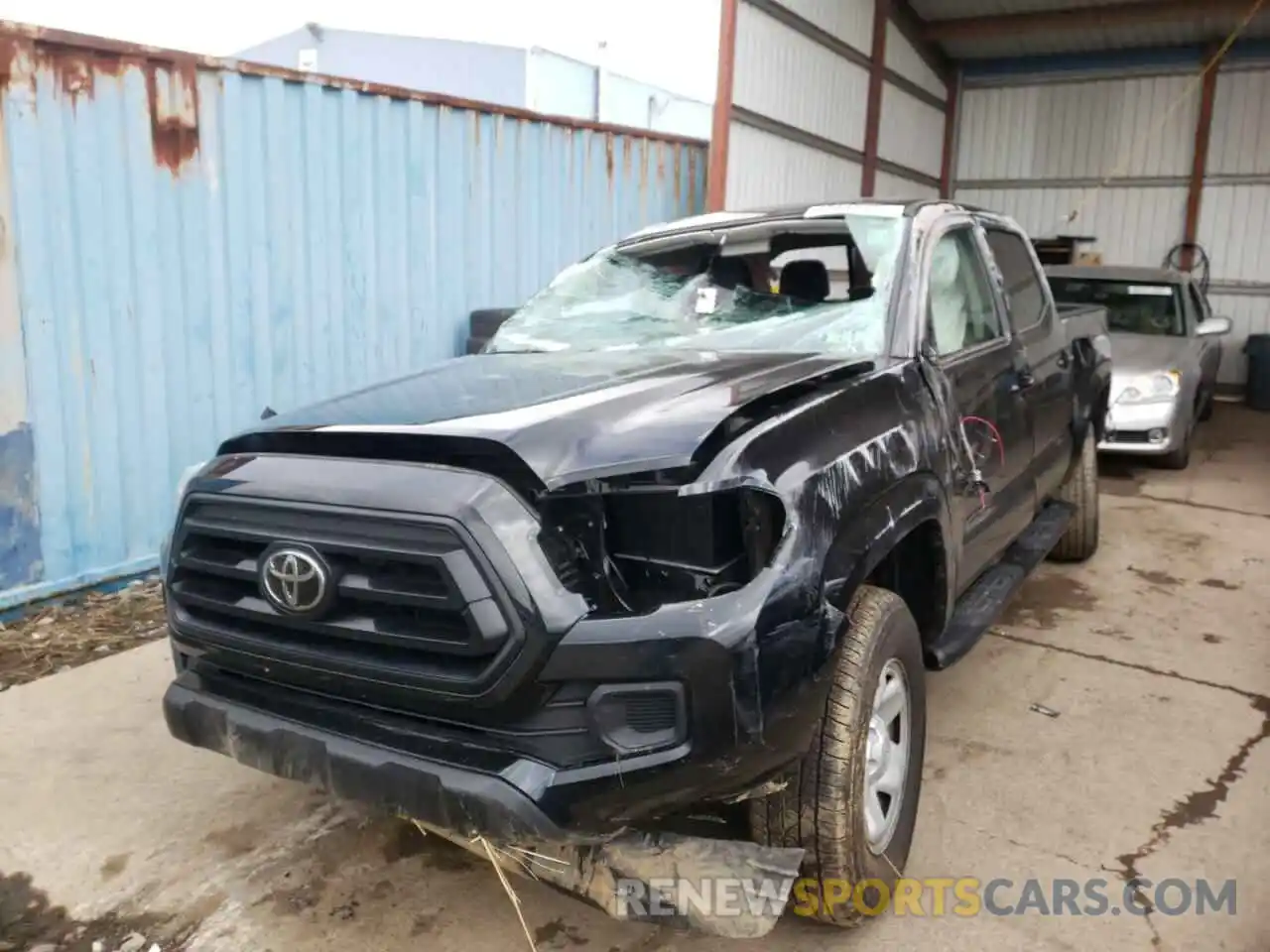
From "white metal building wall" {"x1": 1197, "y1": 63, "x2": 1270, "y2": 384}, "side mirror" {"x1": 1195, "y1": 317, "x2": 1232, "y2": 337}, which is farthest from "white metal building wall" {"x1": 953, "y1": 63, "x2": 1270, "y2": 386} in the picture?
"side mirror" {"x1": 1195, "y1": 317, "x2": 1232, "y2": 337}

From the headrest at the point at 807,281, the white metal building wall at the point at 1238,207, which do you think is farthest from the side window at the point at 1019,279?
the white metal building wall at the point at 1238,207

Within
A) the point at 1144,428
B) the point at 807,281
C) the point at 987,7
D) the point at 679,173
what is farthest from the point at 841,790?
the point at 987,7

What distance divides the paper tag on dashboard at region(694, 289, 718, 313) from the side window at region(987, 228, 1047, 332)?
123 centimetres

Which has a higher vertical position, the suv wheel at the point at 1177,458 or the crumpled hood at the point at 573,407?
the crumpled hood at the point at 573,407

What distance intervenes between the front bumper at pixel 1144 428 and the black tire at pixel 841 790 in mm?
5907

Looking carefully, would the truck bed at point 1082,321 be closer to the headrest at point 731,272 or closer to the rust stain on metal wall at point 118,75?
the headrest at point 731,272

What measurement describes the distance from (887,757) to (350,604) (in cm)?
140

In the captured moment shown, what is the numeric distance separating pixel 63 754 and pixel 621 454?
2.59 m

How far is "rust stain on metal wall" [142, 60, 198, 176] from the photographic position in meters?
4.92

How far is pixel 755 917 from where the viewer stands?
204 centimetres

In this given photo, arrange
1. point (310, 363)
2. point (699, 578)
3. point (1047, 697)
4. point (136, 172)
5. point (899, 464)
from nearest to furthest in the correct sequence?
point (699, 578)
point (899, 464)
point (1047, 697)
point (136, 172)
point (310, 363)

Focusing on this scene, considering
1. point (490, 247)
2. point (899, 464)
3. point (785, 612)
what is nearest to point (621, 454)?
point (785, 612)

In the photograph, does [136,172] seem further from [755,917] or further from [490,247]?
Answer: [755,917]

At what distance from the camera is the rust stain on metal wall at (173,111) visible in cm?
492
